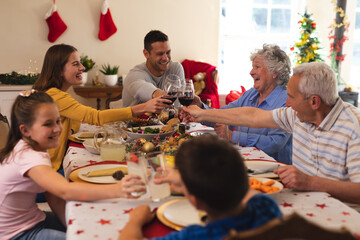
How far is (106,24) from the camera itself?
5.12m

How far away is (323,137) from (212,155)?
0.93m

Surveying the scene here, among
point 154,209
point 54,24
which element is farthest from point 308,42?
point 154,209

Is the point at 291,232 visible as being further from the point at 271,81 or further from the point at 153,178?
the point at 271,81

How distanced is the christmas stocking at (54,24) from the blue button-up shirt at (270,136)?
3208 mm

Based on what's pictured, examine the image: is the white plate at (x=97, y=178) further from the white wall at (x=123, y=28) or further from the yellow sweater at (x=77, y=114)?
the white wall at (x=123, y=28)

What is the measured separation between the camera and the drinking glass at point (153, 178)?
1.11 m

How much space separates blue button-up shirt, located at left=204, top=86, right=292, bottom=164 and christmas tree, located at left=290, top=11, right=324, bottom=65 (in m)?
3.04

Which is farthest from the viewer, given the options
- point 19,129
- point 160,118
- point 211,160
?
point 160,118

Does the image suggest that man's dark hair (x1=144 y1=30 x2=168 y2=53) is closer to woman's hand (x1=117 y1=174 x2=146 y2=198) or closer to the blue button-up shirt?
the blue button-up shirt

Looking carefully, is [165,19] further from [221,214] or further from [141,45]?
[221,214]

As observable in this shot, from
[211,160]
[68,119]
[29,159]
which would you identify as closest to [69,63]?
[68,119]

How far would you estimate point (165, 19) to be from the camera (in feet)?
17.9

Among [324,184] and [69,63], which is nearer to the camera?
[324,184]

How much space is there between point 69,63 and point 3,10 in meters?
3.16
